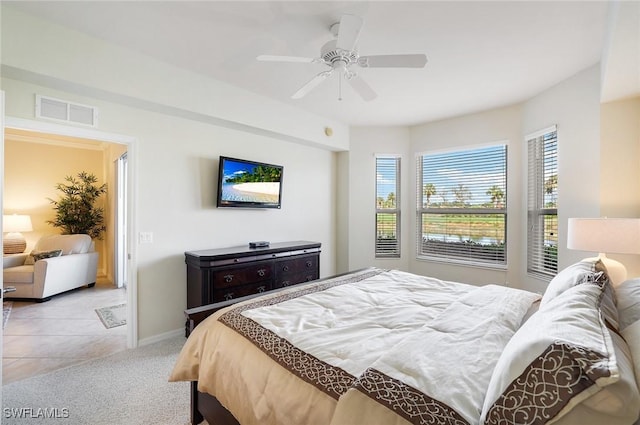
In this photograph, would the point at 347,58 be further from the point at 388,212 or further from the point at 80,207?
the point at 80,207

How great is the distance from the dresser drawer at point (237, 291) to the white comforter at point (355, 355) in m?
1.20

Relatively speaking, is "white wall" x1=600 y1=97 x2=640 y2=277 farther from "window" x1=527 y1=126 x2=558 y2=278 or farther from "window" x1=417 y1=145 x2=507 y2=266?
"window" x1=417 y1=145 x2=507 y2=266

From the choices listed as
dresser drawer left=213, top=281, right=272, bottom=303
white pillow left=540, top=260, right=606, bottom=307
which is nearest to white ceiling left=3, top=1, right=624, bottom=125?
white pillow left=540, top=260, right=606, bottom=307

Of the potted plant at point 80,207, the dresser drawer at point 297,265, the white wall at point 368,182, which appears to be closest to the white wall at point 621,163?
the white wall at point 368,182

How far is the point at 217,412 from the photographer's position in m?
1.60

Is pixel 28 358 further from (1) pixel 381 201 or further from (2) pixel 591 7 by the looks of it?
(2) pixel 591 7

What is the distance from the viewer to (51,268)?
4234 millimetres

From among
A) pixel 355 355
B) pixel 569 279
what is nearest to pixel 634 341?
pixel 569 279

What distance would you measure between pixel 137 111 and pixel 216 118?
0.76 meters

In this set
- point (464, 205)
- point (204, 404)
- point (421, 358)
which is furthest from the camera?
point (464, 205)

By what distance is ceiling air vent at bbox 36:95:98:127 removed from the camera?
2371mm

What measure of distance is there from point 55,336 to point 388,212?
15.1ft

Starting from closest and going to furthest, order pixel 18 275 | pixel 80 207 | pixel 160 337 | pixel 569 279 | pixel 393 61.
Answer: pixel 569 279, pixel 393 61, pixel 160 337, pixel 18 275, pixel 80 207

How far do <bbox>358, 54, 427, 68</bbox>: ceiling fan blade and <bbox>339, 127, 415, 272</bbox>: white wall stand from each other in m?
2.79
